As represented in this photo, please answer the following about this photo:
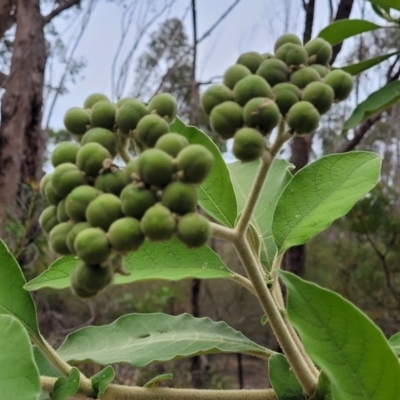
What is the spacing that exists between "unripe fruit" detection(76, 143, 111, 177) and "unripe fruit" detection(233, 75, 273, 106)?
6.0 inches

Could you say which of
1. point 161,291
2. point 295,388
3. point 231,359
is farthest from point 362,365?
point 231,359

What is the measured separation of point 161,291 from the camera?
19.4 ft

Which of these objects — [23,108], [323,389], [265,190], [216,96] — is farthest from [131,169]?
[23,108]

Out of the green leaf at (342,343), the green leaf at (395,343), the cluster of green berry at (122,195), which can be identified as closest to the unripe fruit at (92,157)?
the cluster of green berry at (122,195)

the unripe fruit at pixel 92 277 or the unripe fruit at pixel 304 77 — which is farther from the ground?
the unripe fruit at pixel 304 77

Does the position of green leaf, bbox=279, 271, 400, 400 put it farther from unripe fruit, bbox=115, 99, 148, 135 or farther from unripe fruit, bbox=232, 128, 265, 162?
unripe fruit, bbox=115, 99, 148, 135

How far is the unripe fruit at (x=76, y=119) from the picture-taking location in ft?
1.98

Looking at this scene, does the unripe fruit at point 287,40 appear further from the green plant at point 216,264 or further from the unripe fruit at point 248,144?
the unripe fruit at point 248,144

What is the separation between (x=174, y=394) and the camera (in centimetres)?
66

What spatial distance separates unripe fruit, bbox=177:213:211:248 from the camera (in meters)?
0.47

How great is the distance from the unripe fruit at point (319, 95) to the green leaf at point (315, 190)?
24cm

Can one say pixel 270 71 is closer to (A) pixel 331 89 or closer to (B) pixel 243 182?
(A) pixel 331 89

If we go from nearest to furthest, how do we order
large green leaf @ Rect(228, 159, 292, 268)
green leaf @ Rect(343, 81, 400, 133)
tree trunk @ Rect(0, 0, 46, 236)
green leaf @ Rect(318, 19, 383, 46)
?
1. large green leaf @ Rect(228, 159, 292, 268)
2. green leaf @ Rect(343, 81, 400, 133)
3. green leaf @ Rect(318, 19, 383, 46)
4. tree trunk @ Rect(0, 0, 46, 236)

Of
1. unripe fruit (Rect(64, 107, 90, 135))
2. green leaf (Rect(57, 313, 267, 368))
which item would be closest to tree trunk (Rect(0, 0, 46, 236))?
green leaf (Rect(57, 313, 267, 368))
